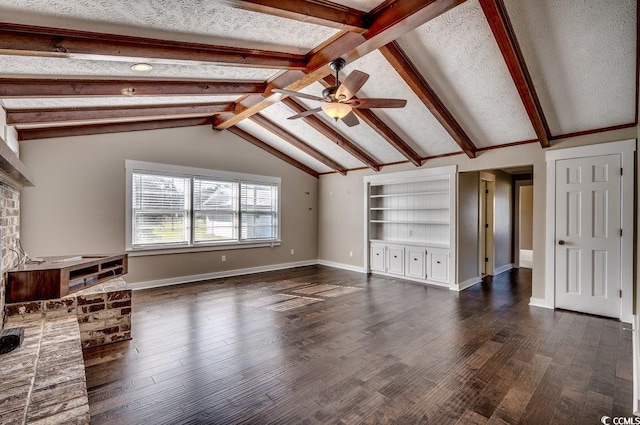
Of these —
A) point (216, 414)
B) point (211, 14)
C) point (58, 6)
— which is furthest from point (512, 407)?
point (58, 6)

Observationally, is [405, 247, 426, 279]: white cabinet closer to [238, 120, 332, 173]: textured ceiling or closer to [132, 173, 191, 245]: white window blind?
[238, 120, 332, 173]: textured ceiling

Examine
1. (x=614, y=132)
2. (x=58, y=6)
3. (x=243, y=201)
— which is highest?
(x=58, y=6)

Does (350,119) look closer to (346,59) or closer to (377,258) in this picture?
(346,59)

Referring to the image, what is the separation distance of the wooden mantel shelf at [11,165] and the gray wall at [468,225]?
5.82 metres

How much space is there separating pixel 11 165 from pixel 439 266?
5.89 meters

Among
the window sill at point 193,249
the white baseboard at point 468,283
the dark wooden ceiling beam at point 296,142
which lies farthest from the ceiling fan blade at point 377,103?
the window sill at point 193,249

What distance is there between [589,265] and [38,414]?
5636mm

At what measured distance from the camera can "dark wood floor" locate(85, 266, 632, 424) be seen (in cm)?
212

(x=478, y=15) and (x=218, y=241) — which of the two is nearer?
(x=478, y=15)

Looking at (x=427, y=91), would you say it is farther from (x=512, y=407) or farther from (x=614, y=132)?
(x=512, y=407)

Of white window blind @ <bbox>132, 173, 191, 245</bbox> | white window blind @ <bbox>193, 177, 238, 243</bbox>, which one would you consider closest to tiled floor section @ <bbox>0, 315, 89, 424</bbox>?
white window blind @ <bbox>132, 173, 191, 245</bbox>

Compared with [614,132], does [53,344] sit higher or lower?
lower

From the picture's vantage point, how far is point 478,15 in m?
2.80

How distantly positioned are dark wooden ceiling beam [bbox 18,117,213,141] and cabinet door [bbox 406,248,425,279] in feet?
15.7
